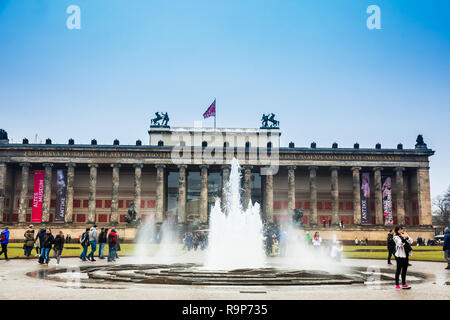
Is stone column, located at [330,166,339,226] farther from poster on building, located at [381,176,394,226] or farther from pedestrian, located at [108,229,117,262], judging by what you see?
pedestrian, located at [108,229,117,262]

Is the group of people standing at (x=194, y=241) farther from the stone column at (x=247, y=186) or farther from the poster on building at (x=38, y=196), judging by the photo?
the poster on building at (x=38, y=196)

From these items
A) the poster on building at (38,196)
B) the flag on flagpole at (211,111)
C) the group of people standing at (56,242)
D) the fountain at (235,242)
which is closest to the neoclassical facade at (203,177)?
the poster on building at (38,196)

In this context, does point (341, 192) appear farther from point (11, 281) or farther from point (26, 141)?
point (11, 281)

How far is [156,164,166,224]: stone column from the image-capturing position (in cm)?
6425

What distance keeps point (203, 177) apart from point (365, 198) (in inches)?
954

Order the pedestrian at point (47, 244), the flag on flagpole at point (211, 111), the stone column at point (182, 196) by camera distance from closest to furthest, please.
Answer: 1. the pedestrian at point (47, 244)
2. the flag on flagpole at point (211, 111)
3. the stone column at point (182, 196)

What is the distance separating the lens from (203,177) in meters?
66.1

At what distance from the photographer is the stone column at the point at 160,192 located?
6425 centimetres

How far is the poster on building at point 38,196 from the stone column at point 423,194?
180ft

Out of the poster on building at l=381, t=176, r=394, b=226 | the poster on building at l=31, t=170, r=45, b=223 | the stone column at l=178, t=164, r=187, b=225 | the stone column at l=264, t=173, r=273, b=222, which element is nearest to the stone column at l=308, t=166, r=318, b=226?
the stone column at l=264, t=173, r=273, b=222

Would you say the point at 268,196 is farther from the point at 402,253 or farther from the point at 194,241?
the point at 402,253

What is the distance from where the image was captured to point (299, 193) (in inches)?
2832

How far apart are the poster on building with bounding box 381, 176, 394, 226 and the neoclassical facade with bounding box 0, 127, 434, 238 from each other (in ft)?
2.29
